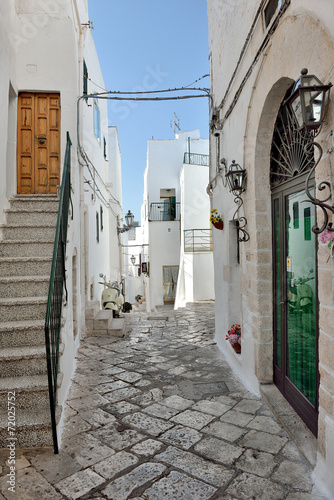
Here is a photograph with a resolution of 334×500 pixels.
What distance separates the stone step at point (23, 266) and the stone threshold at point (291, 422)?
3021mm

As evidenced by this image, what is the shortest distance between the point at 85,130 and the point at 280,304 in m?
6.29

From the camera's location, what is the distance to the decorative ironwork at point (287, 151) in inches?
124

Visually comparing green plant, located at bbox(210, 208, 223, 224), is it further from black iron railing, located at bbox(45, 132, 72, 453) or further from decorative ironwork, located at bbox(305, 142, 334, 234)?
decorative ironwork, located at bbox(305, 142, 334, 234)

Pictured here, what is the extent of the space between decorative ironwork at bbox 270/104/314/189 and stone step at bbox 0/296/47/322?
2.97 m

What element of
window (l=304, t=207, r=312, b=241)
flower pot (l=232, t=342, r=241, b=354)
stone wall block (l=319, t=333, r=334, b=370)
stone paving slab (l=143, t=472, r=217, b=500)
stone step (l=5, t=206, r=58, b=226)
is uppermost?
stone step (l=5, t=206, r=58, b=226)

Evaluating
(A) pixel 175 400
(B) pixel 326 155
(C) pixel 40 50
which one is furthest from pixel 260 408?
(C) pixel 40 50

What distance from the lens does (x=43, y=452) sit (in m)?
2.91

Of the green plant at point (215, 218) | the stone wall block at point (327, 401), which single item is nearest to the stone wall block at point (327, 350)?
the stone wall block at point (327, 401)

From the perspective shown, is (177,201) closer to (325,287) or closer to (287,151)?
(287,151)

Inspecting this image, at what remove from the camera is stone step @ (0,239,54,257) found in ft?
15.5

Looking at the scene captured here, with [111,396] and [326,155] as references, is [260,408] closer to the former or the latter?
[111,396]

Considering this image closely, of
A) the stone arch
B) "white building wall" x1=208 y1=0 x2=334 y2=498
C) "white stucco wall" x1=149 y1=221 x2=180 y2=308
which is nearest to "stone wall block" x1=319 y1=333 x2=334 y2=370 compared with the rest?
"white building wall" x1=208 y1=0 x2=334 y2=498

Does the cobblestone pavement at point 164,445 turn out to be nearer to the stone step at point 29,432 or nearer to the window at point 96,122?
the stone step at point 29,432

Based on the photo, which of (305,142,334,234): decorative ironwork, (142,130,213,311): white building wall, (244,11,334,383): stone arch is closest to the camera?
(305,142,334,234): decorative ironwork
